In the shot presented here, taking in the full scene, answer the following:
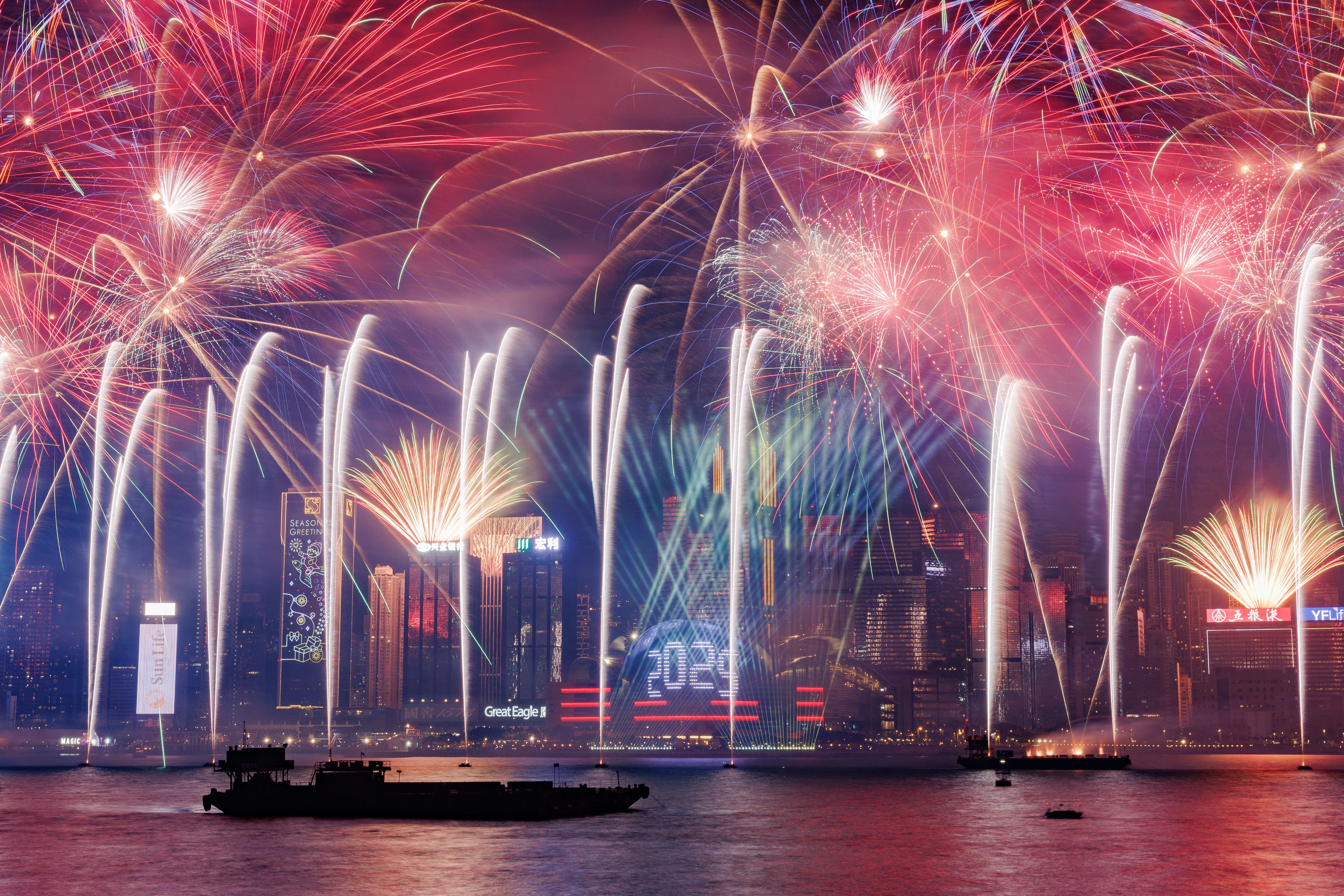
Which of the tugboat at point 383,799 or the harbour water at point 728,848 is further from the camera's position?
the tugboat at point 383,799

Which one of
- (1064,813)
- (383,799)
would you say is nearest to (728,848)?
(1064,813)

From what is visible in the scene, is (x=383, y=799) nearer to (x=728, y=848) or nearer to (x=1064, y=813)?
(x=728, y=848)

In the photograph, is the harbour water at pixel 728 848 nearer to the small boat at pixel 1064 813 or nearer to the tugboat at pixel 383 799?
the small boat at pixel 1064 813

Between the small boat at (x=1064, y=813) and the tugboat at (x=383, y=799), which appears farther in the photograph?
the tugboat at (x=383, y=799)

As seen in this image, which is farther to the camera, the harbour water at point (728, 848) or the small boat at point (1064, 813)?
the small boat at point (1064, 813)

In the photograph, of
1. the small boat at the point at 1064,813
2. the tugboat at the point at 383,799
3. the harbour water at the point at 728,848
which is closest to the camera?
the harbour water at the point at 728,848

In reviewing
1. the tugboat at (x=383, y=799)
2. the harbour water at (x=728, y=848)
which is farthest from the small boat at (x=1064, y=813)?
the tugboat at (x=383, y=799)

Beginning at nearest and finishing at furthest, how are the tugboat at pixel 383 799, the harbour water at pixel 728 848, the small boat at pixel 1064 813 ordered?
the harbour water at pixel 728 848 → the small boat at pixel 1064 813 → the tugboat at pixel 383 799
